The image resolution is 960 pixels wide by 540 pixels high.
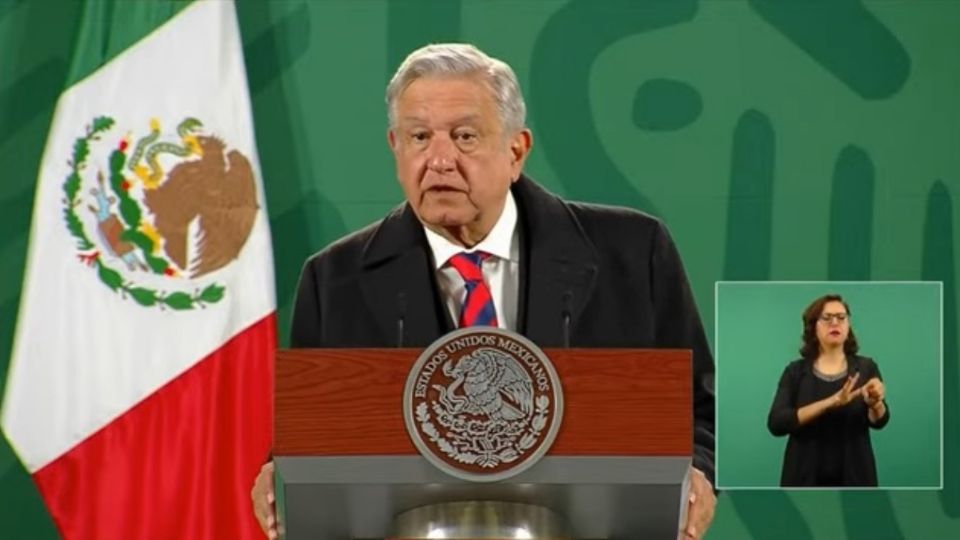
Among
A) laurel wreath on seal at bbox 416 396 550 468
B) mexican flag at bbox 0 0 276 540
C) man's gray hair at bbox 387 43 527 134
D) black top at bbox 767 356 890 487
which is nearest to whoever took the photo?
laurel wreath on seal at bbox 416 396 550 468

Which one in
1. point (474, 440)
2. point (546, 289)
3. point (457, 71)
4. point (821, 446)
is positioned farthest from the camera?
point (821, 446)

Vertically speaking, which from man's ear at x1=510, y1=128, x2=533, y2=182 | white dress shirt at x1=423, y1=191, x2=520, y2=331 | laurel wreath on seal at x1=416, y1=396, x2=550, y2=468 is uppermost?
man's ear at x1=510, y1=128, x2=533, y2=182

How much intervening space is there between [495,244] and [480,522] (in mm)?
990

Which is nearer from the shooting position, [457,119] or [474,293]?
[457,119]

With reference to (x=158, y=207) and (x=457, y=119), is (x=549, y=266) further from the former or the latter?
(x=158, y=207)

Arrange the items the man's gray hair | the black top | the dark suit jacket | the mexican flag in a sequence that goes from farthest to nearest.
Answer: the black top < the mexican flag < the dark suit jacket < the man's gray hair

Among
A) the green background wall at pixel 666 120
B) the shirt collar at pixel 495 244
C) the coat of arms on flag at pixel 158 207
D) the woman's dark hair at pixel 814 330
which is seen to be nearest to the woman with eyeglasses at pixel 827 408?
the woman's dark hair at pixel 814 330

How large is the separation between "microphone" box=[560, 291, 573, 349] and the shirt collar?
142 mm

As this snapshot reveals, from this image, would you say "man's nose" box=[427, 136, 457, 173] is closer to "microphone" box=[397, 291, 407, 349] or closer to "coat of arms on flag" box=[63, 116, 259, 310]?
"microphone" box=[397, 291, 407, 349]

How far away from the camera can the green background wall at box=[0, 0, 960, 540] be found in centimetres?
522

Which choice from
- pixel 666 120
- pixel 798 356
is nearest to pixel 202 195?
pixel 666 120

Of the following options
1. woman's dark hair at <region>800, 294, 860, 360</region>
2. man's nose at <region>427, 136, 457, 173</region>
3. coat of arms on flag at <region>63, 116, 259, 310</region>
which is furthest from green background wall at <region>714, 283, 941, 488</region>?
man's nose at <region>427, 136, 457, 173</region>

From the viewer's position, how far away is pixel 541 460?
1.97 metres

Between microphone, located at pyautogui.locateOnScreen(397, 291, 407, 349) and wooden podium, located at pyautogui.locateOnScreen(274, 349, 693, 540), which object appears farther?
microphone, located at pyautogui.locateOnScreen(397, 291, 407, 349)
